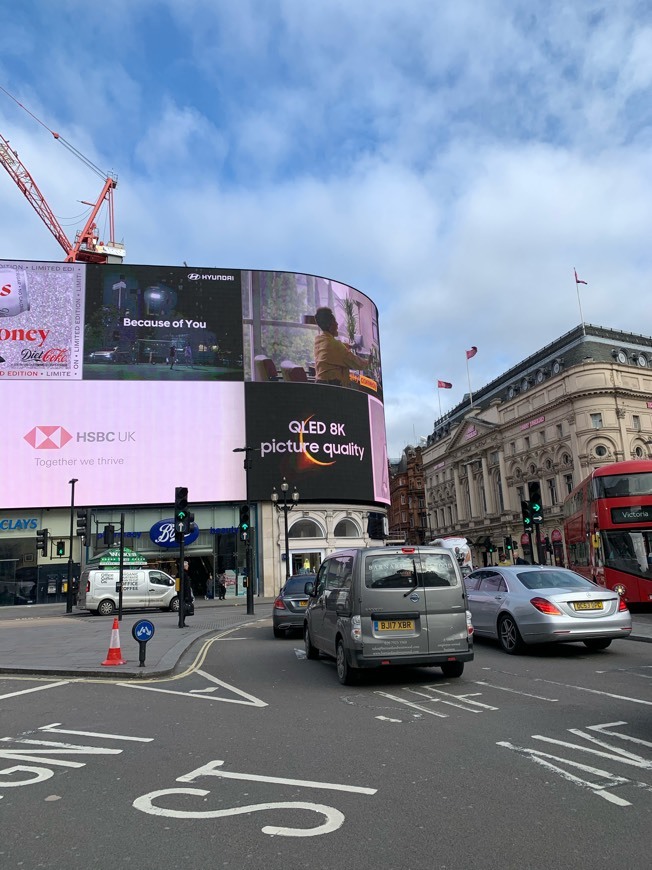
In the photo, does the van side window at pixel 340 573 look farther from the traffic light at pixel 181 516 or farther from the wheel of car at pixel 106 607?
the wheel of car at pixel 106 607

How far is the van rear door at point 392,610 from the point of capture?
9.13 metres

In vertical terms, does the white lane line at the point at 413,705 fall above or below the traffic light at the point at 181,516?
below

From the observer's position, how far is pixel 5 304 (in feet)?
164

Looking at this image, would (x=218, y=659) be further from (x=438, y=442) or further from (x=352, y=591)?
(x=438, y=442)

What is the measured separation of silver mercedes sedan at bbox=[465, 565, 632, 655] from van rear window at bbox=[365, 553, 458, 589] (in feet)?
8.28

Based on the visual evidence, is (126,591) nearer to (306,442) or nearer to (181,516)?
(181,516)

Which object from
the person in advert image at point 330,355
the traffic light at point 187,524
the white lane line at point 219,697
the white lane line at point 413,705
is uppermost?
the person in advert image at point 330,355

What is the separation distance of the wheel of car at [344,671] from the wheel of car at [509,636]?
3.62 meters

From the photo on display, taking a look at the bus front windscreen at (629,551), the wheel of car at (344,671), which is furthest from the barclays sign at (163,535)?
the wheel of car at (344,671)

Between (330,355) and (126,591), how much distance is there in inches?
1216

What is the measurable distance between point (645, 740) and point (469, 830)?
282 centimetres

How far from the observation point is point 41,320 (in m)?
50.1

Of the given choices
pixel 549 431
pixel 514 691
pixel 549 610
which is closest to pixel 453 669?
pixel 514 691

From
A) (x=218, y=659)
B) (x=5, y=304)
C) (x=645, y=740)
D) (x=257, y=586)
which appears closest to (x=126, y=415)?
(x=5, y=304)
